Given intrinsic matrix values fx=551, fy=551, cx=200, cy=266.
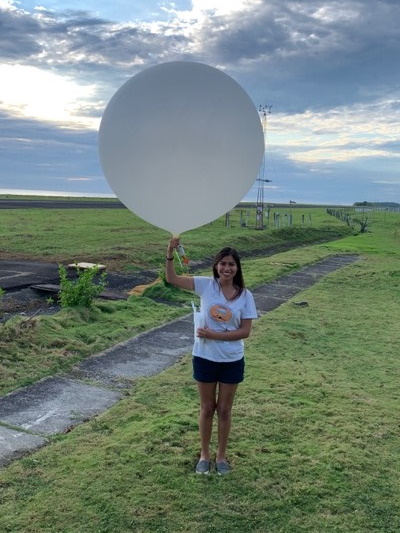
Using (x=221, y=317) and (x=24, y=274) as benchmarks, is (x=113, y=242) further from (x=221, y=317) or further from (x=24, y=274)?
(x=221, y=317)

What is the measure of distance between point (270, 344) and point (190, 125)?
403 cm

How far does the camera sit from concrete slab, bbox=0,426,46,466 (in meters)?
3.77

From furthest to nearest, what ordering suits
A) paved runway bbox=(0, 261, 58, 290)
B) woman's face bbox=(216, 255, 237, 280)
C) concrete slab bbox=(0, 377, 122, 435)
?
1. paved runway bbox=(0, 261, 58, 290)
2. concrete slab bbox=(0, 377, 122, 435)
3. woman's face bbox=(216, 255, 237, 280)

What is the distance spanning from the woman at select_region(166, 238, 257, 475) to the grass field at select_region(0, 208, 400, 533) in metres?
0.34

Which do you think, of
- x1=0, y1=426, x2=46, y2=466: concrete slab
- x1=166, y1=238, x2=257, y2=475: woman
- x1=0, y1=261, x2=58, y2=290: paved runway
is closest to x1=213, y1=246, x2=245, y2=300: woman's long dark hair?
x1=166, y1=238, x2=257, y2=475: woman

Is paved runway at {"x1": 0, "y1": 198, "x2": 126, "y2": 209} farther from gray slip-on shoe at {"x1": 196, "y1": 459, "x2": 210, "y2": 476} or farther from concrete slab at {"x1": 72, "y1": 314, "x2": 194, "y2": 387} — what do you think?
gray slip-on shoe at {"x1": 196, "y1": 459, "x2": 210, "y2": 476}

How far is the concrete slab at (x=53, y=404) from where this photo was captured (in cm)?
429

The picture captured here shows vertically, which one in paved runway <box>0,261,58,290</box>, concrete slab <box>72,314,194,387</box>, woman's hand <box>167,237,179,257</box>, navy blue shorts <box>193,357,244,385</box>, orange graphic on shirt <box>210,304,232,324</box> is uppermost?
woman's hand <box>167,237,179,257</box>

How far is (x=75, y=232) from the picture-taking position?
20.8 metres

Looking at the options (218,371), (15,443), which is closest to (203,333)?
(218,371)

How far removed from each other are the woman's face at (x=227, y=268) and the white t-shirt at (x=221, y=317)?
88 mm

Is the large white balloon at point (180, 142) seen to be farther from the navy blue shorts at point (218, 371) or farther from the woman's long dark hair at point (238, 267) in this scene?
the navy blue shorts at point (218, 371)

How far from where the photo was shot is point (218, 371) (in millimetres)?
3516

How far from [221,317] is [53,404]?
2060 millimetres
